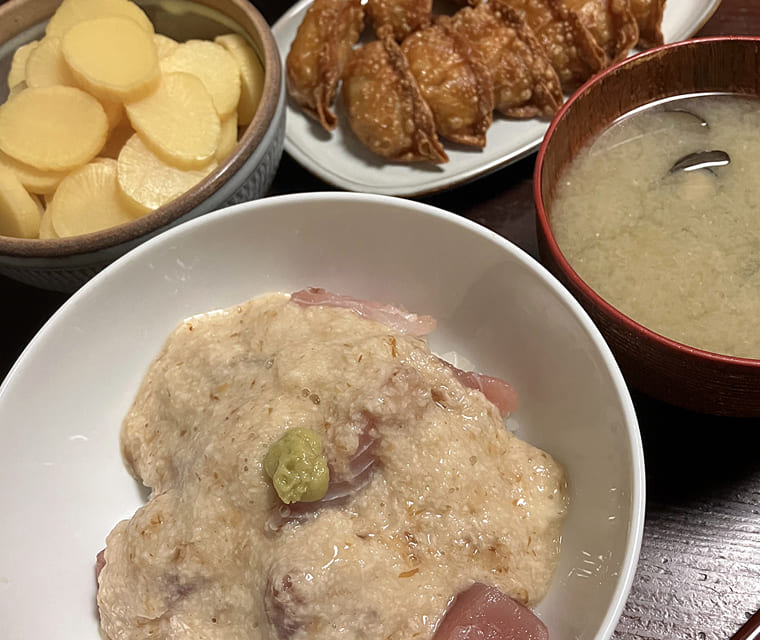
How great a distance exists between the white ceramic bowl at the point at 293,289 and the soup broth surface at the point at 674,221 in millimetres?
281

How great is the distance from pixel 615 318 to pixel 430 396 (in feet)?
1.46

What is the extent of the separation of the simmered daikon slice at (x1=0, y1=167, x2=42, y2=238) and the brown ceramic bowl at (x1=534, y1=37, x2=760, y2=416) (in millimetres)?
1323

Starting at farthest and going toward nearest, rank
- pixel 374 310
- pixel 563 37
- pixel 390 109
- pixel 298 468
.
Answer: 1. pixel 563 37
2. pixel 390 109
3. pixel 374 310
4. pixel 298 468

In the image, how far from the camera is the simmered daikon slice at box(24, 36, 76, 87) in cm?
199

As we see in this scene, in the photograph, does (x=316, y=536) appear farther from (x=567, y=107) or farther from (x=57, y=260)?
(x=567, y=107)

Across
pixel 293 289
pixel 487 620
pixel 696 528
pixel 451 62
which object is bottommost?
pixel 696 528

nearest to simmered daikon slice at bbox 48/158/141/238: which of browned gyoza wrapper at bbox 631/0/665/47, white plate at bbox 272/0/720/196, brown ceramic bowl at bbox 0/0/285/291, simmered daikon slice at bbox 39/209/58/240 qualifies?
simmered daikon slice at bbox 39/209/58/240

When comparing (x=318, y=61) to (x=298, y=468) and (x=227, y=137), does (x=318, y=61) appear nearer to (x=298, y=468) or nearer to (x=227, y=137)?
(x=227, y=137)

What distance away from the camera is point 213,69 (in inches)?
80.4

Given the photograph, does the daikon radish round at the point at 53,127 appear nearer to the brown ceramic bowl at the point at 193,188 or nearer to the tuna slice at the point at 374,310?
the brown ceramic bowl at the point at 193,188

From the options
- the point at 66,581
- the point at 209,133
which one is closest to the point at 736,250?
the point at 209,133

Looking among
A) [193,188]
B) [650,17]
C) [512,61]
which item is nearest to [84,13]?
[193,188]

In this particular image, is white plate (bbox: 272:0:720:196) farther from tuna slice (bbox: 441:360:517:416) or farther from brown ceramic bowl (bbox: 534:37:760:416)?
tuna slice (bbox: 441:360:517:416)

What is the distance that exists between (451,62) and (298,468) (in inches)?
64.5
